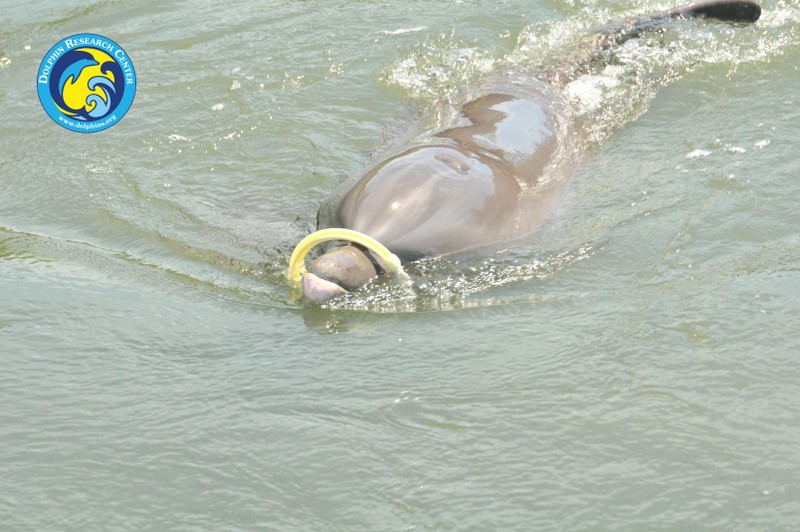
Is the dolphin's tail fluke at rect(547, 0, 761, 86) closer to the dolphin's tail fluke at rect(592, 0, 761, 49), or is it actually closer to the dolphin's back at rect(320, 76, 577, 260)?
the dolphin's tail fluke at rect(592, 0, 761, 49)

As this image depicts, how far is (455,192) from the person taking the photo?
5.52 meters

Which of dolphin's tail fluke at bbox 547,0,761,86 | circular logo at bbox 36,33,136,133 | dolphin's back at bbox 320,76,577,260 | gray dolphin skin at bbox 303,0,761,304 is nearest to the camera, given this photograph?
gray dolphin skin at bbox 303,0,761,304

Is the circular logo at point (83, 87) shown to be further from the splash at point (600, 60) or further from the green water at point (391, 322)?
the splash at point (600, 60)

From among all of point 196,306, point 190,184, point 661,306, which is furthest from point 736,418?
point 190,184

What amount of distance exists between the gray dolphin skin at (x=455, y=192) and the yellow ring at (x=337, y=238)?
8 cm

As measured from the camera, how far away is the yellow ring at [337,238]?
4992mm

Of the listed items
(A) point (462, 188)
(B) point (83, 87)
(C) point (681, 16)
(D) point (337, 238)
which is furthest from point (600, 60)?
(D) point (337, 238)

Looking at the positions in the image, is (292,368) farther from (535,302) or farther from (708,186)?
(708,186)

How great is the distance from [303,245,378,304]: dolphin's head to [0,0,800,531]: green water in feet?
0.26

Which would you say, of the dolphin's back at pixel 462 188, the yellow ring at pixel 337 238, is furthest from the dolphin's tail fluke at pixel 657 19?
the yellow ring at pixel 337 238

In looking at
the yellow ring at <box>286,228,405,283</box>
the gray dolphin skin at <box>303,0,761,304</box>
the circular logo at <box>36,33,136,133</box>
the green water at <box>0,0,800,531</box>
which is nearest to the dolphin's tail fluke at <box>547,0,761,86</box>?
the green water at <box>0,0,800,531</box>

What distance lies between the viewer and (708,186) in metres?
6.22

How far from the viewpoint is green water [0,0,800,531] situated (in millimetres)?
3570

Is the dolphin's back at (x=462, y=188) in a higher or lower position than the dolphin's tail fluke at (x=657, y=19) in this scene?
lower
